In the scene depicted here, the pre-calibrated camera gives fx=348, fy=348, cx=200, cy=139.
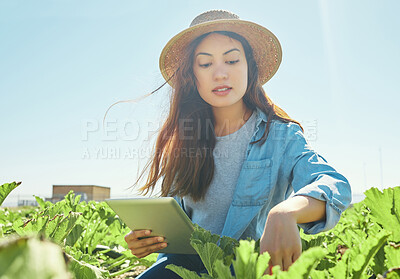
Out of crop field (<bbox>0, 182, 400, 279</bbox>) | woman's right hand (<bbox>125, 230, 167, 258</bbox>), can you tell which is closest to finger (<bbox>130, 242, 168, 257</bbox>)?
woman's right hand (<bbox>125, 230, 167, 258</bbox>)

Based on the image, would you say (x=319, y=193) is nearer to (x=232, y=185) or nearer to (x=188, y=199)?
(x=232, y=185)

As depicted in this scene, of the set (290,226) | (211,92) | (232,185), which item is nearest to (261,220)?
(232,185)

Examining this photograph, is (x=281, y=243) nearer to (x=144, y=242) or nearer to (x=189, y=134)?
(x=144, y=242)

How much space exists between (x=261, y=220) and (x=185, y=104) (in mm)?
1046

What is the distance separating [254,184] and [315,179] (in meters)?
0.53

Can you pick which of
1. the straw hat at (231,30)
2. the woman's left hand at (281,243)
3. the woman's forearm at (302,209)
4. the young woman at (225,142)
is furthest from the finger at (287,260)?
the straw hat at (231,30)

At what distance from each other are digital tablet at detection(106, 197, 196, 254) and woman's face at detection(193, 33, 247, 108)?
2.88 ft

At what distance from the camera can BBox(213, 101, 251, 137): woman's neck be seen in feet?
7.64

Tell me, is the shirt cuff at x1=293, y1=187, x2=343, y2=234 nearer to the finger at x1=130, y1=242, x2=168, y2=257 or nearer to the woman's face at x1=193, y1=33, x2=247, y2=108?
the finger at x1=130, y1=242, x2=168, y2=257

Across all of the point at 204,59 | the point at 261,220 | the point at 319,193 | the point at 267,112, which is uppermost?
the point at 204,59

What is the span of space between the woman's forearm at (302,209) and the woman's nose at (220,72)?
1.10 metres

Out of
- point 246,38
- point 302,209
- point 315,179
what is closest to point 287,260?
point 302,209

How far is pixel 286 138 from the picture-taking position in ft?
6.08

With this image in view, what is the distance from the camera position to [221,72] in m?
2.03
